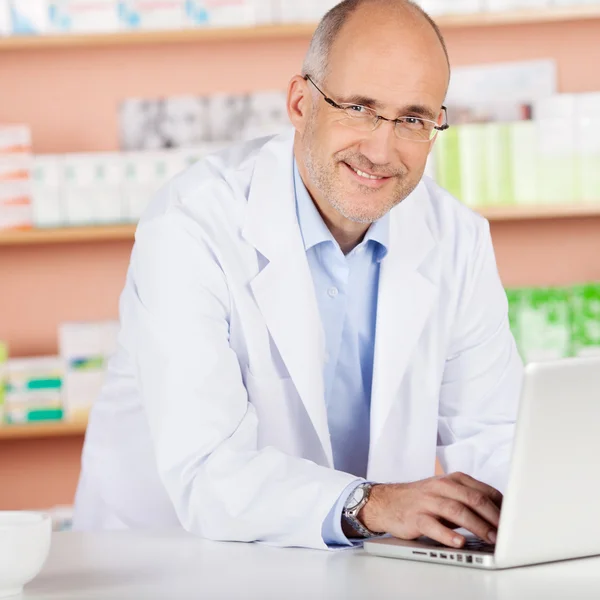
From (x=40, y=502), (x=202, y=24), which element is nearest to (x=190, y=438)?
(x=202, y=24)

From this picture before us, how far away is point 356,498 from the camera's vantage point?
1478 mm

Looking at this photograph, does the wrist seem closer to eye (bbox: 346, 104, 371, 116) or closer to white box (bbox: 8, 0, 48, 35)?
eye (bbox: 346, 104, 371, 116)

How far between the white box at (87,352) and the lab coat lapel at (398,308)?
4.43 ft

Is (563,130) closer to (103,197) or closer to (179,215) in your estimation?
(103,197)

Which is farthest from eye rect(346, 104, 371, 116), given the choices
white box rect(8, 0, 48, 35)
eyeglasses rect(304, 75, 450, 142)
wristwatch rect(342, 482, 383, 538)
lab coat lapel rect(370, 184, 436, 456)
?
white box rect(8, 0, 48, 35)

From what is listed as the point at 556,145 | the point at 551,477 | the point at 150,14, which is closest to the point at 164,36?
the point at 150,14

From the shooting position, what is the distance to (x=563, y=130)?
3.16 meters

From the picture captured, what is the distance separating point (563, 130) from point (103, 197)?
1.29 m

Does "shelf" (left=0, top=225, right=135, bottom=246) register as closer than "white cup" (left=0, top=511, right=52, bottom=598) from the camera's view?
No

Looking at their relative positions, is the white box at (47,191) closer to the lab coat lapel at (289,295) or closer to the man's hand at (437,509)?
the lab coat lapel at (289,295)

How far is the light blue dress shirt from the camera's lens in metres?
1.89

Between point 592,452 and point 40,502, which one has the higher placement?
point 592,452

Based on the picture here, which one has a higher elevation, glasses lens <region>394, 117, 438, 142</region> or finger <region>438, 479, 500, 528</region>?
glasses lens <region>394, 117, 438, 142</region>

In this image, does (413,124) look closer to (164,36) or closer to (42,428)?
(164,36)
